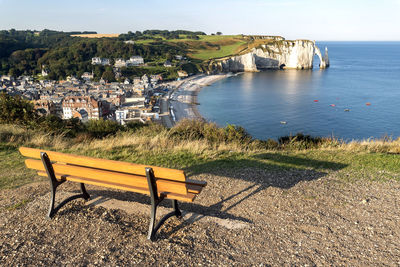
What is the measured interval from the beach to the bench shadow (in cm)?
2621

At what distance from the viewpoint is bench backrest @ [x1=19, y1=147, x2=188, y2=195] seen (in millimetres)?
3443

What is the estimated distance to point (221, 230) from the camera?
3.84 meters

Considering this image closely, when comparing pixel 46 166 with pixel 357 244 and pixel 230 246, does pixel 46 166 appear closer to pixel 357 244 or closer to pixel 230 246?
pixel 230 246

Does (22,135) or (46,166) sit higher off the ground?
(46,166)

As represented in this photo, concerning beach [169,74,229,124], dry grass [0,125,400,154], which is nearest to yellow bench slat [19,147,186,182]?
dry grass [0,125,400,154]

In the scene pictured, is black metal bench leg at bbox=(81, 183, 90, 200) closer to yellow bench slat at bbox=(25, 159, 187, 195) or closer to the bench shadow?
the bench shadow

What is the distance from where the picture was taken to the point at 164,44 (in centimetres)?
13438

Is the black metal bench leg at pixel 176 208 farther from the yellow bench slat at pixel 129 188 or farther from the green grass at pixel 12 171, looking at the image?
the green grass at pixel 12 171

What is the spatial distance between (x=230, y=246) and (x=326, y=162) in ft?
15.8

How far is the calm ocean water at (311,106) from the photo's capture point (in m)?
38.5

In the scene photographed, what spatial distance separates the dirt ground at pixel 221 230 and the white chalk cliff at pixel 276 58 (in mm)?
105943

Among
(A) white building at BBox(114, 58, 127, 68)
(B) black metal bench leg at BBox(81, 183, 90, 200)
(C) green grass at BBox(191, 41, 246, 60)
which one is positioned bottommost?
(B) black metal bench leg at BBox(81, 183, 90, 200)

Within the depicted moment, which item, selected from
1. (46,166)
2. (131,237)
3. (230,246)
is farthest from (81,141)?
(230,246)

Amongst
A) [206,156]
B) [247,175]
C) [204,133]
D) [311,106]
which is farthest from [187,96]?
[247,175]
